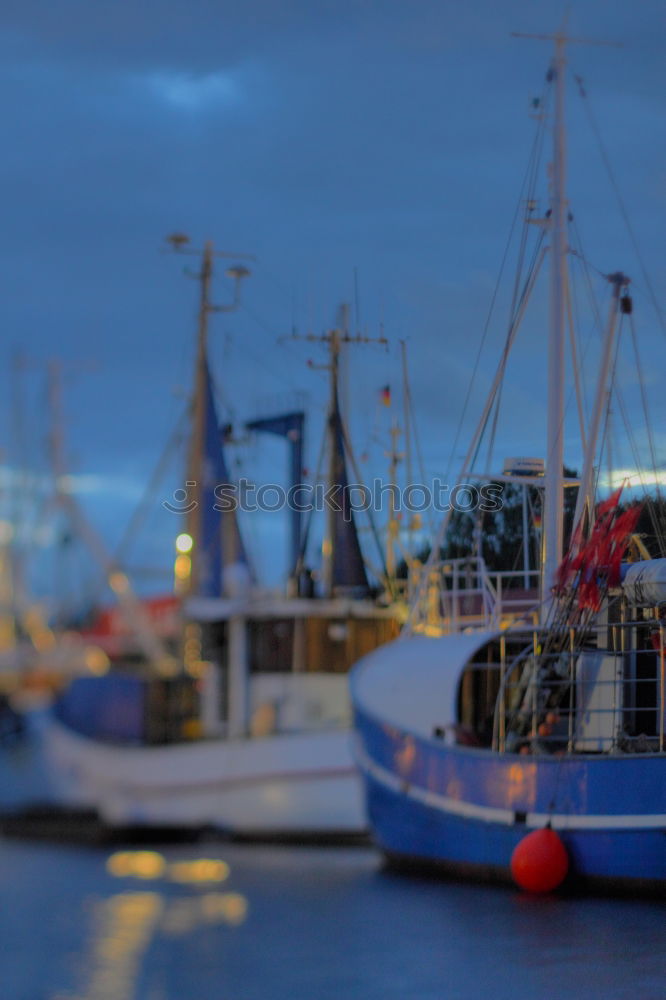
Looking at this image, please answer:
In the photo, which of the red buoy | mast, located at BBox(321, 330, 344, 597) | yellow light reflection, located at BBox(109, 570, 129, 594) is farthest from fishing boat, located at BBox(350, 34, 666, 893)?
yellow light reflection, located at BBox(109, 570, 129, 594)

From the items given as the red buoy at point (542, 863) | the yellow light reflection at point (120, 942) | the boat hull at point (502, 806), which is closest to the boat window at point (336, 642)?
the boat hull at point (502, 806)

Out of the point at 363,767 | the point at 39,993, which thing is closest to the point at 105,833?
the point at 363,767

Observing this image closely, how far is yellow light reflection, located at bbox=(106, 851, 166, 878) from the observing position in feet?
78.6

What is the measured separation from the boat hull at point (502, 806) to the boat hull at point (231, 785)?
342cm

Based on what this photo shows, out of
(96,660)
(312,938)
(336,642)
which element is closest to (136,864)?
(336,642)

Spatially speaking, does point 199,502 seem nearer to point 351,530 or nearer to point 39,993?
point 351,530

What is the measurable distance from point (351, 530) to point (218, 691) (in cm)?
435

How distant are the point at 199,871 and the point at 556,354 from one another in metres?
10.1

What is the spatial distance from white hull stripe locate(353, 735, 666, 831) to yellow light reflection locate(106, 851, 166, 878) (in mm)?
4176

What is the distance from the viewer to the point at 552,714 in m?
19.2

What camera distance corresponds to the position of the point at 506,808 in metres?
19.1

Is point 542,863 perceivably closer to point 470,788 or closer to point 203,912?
point 470,788

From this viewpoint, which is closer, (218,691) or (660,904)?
(660,904)

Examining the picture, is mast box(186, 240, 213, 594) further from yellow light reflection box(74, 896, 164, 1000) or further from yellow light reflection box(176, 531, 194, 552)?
yellow light reflection box(74, 896, 164, 1000)
